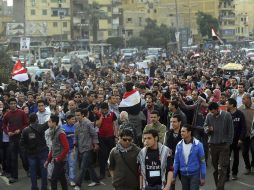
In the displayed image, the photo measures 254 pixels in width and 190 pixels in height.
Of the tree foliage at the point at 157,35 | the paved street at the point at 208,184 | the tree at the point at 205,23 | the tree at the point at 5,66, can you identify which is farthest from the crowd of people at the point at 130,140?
the tree at the point at 205,23

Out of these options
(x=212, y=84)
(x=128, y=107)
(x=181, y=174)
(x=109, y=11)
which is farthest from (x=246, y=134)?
(x=109, y=11)

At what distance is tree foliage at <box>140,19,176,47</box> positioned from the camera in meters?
90.3

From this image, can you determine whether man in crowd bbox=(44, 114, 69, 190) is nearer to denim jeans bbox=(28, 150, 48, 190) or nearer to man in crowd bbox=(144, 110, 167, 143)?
denim jeans bbox=(28, 150, 48, 190)

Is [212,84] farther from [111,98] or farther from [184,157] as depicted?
[184,157]

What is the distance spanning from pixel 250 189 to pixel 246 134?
1394 mm

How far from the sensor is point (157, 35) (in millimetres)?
91688

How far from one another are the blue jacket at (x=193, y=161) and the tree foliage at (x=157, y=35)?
80492 millimetres

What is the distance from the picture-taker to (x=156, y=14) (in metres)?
108

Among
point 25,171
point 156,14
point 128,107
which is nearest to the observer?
point 128,107

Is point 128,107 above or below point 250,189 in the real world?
above

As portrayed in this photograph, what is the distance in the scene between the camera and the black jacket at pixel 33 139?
35.8 feet

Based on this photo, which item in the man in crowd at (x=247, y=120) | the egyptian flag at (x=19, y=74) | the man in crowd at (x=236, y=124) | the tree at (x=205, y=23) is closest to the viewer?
the man in crowd at (x=236, y=124)

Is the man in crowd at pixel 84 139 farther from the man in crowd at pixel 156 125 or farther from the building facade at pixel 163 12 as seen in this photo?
the building facade at pixel 163 12

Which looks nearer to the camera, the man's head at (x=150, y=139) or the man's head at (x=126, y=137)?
the man's head at (x=150, y=139)
